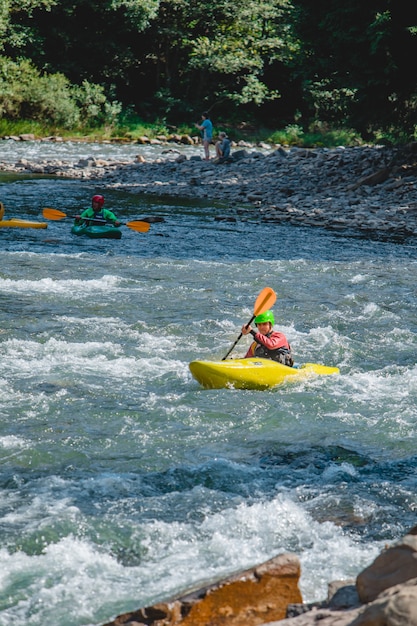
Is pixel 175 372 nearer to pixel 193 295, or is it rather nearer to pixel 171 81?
pixel 193 295

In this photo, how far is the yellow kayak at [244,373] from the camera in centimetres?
761

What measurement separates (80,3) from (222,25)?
7.42 meters

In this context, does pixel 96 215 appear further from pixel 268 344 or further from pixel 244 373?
pixel 244 373

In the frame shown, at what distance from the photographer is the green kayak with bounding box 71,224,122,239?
1491cm

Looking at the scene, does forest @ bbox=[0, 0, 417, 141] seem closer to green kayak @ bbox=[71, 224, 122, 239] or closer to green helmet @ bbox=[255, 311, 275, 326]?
green kayak @ bbox=[71, 224, 122, 239]

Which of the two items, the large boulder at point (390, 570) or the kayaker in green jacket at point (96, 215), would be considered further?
the kayaker in green jacket at point (96, 215)

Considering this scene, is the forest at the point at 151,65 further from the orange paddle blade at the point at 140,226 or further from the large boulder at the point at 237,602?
the large boulder at the point at 237,602

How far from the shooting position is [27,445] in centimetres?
616

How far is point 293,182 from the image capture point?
21.4m

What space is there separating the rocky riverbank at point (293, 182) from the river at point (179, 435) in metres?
5.08

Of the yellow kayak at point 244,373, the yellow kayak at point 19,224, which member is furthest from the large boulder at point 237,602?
the yellow kayak at point 19,224

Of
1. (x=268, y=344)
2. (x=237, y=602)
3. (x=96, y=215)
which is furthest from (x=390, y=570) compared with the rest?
(x=96, y=215)

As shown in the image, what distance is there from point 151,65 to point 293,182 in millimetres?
22725

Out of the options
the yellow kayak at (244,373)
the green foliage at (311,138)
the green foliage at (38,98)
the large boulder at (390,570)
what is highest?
the green foliage at (38,98)
